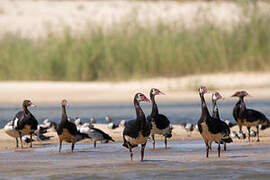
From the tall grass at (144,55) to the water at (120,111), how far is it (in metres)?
3.83

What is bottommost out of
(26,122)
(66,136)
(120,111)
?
(66,136)

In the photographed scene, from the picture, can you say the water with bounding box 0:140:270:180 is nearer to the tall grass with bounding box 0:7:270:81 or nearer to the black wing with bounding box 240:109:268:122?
the black wing with bounding box 240:109:268:122

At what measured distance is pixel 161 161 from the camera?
39.3 ft

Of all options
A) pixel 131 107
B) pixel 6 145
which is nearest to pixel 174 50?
pixel 131 107

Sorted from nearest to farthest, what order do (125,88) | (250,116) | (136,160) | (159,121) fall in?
(136,160)
(159,121)
(250,116)
(125,88)

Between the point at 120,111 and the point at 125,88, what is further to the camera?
the point at 125,88

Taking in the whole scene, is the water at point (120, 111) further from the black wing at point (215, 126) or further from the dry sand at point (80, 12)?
the dry sand at point (80, 12)

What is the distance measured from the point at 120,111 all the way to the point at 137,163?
34.3 feet

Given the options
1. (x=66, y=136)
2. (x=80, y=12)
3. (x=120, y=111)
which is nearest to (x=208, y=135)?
(x=66, y=136)

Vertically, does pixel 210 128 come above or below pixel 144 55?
below

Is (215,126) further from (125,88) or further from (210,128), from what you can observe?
(125,88)

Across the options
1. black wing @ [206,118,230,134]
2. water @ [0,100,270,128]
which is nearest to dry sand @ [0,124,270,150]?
water @ [0,100,270,128]

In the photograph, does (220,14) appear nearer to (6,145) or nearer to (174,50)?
(174,50)

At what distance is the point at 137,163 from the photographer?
1176 centimetres
